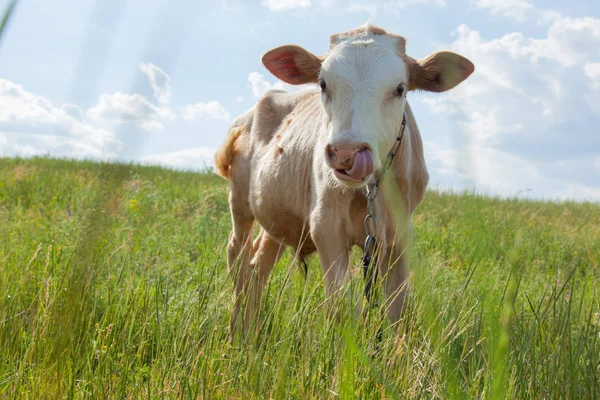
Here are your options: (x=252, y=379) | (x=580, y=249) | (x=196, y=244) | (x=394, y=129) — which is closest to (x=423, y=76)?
(x=394, y=129)

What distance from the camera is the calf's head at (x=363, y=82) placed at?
2.46 metres

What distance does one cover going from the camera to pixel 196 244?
577cm

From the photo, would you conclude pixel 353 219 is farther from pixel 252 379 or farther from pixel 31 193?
pixel 31 193

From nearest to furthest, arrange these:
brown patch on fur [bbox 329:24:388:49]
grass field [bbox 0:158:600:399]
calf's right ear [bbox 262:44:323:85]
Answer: grass field [bbox 0:158:600:399] → brown patch on fur [bbox 329:24:388:49] → calf's right ear [bbox 262:44:323:85]

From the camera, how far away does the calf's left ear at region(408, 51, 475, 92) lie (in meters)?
3.09

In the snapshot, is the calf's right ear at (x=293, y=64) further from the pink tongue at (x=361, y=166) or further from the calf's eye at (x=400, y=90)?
the pink tongue at (x=361, y=166)

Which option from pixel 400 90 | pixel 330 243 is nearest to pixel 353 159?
pixel 400 90

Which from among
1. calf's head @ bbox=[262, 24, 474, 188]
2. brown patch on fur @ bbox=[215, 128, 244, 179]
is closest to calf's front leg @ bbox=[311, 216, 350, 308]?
calf's head @ bbox=[262, 24, 474, 188]

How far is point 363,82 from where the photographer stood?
110 inches

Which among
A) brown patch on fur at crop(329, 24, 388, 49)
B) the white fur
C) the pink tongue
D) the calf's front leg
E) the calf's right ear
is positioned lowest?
the calf's front leg

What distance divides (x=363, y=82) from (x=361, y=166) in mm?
593

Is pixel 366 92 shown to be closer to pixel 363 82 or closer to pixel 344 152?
pixel 363 82

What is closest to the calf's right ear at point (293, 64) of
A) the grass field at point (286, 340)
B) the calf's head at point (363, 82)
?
the calf's head at point (363, 82)

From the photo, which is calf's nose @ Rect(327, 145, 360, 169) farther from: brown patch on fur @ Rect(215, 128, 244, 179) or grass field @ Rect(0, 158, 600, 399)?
brown patch on fur @ Rect(215, 128, 244, 179)
